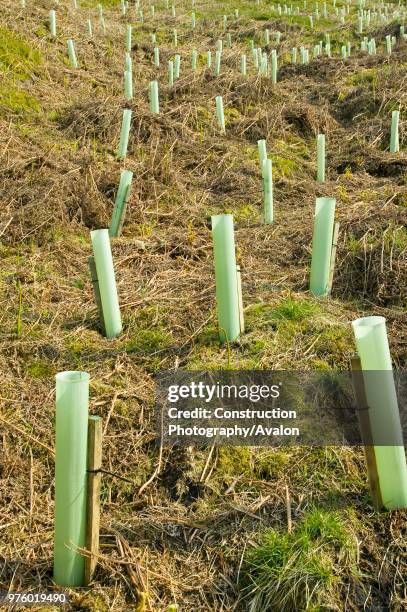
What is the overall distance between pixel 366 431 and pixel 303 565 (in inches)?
23.1

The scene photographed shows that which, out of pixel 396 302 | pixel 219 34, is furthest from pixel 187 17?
pixel 396 302

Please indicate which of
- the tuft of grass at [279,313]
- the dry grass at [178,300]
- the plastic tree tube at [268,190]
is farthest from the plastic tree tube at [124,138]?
the tuft of grass at [279,313]

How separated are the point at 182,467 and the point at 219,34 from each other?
12.9 m

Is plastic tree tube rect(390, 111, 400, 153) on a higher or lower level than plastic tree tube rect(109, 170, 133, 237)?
higher

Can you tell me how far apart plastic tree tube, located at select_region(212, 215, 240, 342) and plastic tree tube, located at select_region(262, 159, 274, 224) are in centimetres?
203

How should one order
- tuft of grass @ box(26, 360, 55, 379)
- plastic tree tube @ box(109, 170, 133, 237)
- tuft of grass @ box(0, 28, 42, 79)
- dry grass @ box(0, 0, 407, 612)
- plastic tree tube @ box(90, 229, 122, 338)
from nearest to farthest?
dry grass @ box(0, 0, 407, 612), tuft of grass @ box(26, 360, 55, 379), plastic tree tube @ box(90, 229, 122, 338), plastic tree tube @ box(109, 170, 133, 237), tuft of grass @ box(0, 28, 42, 79)

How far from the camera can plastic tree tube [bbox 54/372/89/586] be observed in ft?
7.36

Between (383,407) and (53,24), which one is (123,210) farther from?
(53,24)

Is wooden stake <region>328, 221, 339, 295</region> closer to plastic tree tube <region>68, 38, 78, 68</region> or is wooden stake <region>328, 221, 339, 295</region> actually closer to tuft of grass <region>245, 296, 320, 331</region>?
tuft of grass <region>245, 296, 320, 331</region>

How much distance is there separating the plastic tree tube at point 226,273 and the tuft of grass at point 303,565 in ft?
3.92

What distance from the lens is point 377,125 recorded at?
7773 mm

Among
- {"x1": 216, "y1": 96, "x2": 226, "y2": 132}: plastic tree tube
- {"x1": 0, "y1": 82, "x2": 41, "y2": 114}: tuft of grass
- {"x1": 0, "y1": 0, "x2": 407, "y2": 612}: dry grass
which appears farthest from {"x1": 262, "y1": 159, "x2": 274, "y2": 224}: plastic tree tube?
{"x1": 0, "y1": 82, "x2": 41, "y2": 114}: tuft of grass

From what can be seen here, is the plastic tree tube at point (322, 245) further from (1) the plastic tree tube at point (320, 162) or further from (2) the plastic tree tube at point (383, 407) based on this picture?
(1) the plastic tree tube at point (320, 162)

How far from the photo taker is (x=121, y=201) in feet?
16.4
